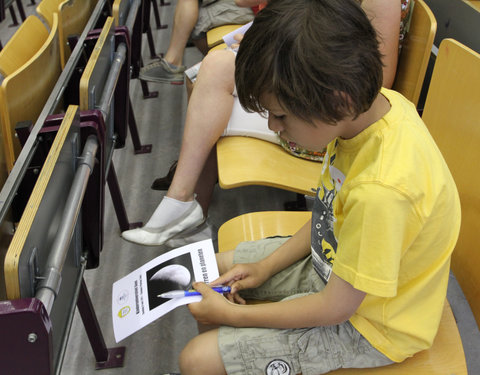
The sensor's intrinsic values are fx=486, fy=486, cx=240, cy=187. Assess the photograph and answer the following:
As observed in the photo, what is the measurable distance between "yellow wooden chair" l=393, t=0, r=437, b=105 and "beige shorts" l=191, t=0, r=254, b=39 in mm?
1054

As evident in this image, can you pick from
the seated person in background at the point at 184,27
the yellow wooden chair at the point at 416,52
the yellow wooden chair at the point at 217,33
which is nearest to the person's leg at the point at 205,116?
the yellow wooden chair at the point at 416,52

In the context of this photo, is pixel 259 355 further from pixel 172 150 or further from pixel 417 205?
pixel 172 150

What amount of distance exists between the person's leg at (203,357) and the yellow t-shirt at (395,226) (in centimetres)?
28

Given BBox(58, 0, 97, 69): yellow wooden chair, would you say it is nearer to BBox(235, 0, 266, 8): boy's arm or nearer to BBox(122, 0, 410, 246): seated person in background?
BBox(122, 0, 410, 246): seated person in background

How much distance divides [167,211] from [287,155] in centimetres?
44

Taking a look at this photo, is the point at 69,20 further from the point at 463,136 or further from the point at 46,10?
the point at 463,136

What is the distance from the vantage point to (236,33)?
201cm

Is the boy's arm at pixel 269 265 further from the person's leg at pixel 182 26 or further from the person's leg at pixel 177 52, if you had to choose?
the person's leg at pixel 182 26

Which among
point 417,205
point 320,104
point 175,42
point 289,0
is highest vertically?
Answer: point 289,0

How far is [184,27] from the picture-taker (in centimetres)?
265

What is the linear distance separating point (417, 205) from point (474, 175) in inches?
15.2

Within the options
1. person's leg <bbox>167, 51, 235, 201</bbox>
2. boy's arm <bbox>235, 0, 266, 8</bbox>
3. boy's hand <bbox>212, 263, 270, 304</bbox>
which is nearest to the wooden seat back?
boy's hand <bbox>212, 263, 270, 304</bbox>

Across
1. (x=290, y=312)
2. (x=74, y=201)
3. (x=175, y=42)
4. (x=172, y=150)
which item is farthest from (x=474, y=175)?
(x=175, y=42)

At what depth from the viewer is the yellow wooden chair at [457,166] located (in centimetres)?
94
